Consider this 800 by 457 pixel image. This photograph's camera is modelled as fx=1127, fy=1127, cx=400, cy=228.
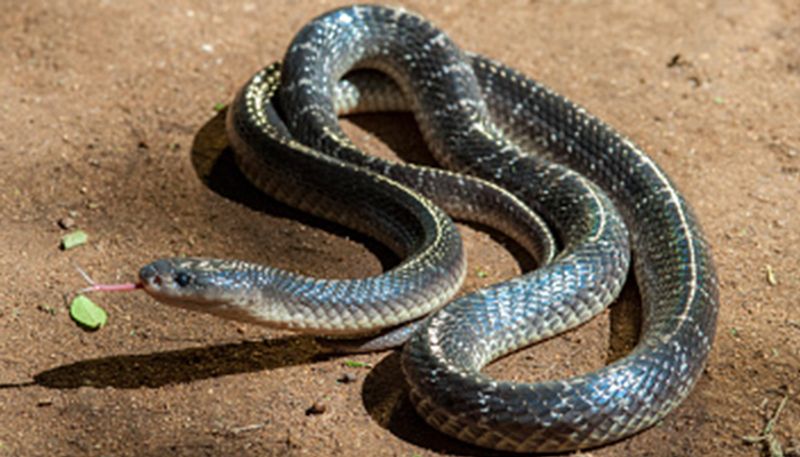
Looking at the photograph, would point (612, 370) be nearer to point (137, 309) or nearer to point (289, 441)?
point (289, 441)

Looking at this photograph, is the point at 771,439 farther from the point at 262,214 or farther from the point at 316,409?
the point at 262,214

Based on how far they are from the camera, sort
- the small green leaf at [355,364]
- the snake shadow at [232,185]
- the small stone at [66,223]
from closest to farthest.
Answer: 1. the small green leaf at [355,364]
2. the small stone at [66,223]
3. the snake shadow at [232,185]

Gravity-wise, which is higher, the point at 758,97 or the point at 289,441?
the point at 758,97

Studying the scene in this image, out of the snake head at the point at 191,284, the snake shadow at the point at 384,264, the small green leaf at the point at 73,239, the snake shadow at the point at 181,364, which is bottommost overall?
the snake shadow at the point at 181,364

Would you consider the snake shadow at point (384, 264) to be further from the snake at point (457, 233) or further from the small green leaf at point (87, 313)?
the small green leaf at point (87, 313)

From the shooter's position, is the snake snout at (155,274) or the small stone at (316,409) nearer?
the snake snout at (155,274)

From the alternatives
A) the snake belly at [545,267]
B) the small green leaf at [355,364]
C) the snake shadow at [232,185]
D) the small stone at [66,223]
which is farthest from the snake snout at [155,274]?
the snake shadow at [232,185]

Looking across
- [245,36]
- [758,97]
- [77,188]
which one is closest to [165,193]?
[77,188]
